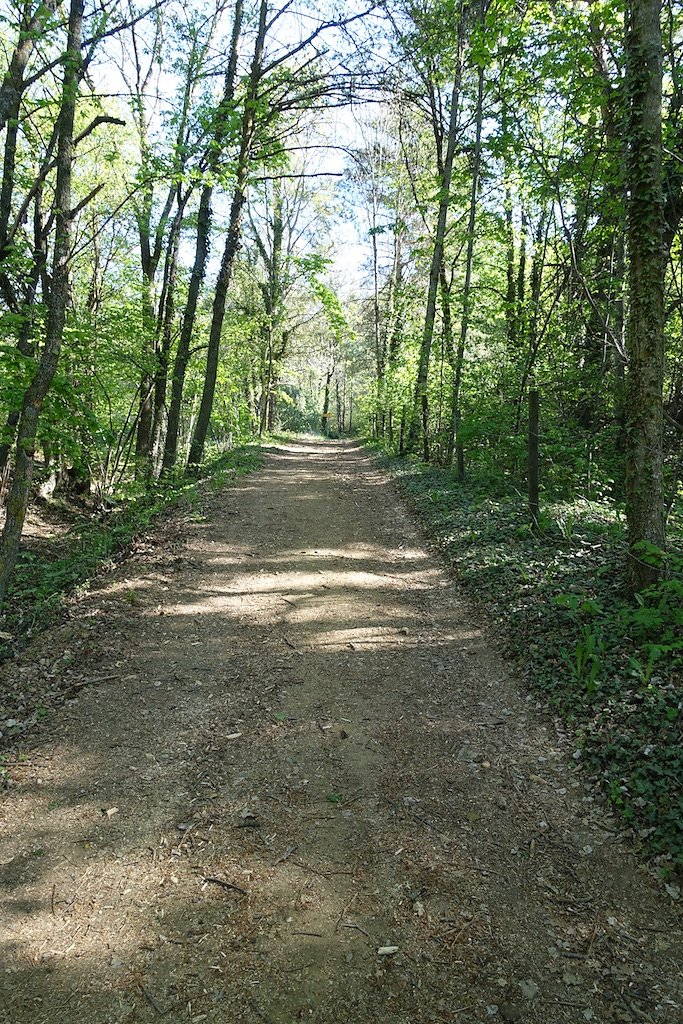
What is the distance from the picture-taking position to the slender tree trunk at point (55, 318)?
20.4 feet

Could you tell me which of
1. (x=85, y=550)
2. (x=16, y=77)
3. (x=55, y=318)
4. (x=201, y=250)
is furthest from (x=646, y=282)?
(x=201, y=250)

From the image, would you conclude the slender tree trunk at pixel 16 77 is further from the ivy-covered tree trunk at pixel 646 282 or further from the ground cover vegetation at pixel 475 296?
the ivy-covered tree trunk at pixel 646 282

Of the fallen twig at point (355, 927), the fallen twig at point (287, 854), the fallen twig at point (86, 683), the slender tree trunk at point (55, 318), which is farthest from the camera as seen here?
the slender tree trunk at point (55, 318)

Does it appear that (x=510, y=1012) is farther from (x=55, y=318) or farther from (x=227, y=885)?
(x=55, y=318)

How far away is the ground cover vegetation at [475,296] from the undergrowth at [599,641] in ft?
0.07

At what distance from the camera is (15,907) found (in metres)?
2.92

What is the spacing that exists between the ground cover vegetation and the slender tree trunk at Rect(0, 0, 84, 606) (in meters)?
0.03

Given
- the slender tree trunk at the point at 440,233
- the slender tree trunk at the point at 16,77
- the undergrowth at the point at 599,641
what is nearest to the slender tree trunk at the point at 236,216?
the slender tree trunk at the point at 16,77

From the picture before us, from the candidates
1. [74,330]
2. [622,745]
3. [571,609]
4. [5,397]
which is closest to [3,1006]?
[622,745]

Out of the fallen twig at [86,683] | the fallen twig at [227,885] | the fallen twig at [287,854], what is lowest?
the fallen twig at [227,885]

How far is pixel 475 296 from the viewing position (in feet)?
46.3

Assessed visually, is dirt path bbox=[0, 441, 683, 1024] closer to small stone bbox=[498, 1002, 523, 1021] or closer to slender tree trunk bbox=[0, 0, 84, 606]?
small stone bbox=[498, 1002, 523, 1021]

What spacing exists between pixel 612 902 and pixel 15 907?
3.05 metres

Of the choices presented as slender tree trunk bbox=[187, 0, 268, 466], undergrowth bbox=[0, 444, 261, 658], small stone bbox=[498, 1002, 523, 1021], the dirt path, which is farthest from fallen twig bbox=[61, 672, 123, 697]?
slender tree trunk bbox=[187, 0, 268, 466]
